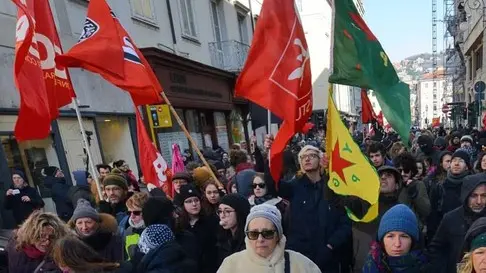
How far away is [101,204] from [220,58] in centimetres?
1352

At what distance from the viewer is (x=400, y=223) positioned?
9.17ft

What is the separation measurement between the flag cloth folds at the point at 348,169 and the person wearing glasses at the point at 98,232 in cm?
187

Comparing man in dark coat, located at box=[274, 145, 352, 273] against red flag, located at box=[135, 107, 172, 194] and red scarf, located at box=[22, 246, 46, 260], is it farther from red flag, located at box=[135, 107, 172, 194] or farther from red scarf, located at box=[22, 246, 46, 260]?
red flag, located at box=[135, 107, 172, 194]

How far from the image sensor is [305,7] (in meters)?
43.0

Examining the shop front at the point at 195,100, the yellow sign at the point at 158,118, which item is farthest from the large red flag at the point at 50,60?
the shop front at the point at 195,100

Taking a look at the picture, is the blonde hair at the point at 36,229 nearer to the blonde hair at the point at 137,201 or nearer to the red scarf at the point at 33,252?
the red scarf at the point at 33,252

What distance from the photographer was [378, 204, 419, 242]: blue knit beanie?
9.16ft

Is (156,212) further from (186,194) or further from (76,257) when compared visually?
(186,194)

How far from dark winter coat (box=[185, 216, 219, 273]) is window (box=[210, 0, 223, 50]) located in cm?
1420

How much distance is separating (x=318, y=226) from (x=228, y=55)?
586 inches

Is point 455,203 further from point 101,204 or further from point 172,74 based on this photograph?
point 172,74

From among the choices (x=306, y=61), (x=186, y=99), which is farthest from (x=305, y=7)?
(x=306, y=61)

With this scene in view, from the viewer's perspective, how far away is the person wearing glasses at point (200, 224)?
3885 millimetres

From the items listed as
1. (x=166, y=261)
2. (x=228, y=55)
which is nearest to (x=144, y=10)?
(x=228, y=55)
